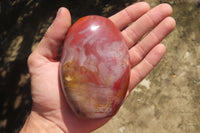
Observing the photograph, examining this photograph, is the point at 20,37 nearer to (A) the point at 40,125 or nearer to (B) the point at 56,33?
(B) the point at 56,33

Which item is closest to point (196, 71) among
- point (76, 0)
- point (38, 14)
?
point (76, 0)

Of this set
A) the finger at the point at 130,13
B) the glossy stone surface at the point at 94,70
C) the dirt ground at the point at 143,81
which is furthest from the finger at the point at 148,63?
the dirt ground at the point at 143,81

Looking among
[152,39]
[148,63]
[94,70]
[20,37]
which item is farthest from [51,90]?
[20,37]

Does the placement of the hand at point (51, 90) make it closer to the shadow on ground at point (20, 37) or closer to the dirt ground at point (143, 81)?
the dirt ground at point (143, 81)

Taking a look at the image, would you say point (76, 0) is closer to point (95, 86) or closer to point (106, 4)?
point (106, 4)

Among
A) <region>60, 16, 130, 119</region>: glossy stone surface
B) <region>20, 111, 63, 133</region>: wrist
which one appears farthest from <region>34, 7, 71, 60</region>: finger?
<region>20, 111, 63, 133</region>: wrist

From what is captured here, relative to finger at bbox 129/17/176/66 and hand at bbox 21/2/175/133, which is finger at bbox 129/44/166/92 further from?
hand at bbox 21/2/175/133
